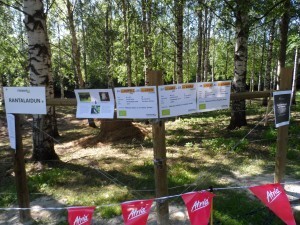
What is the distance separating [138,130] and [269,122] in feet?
14.5

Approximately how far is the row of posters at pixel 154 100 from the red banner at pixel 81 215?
108 centimetres

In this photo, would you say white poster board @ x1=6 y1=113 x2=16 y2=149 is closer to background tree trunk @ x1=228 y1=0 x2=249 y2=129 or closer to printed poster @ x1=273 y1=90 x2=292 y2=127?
printed poster @ x1=273 y1=90 x2=292 y2=127

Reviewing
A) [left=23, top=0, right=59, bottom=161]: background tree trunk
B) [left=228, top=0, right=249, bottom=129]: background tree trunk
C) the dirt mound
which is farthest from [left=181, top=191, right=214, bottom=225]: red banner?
[left=228, top=0, right=249, bottom=129]: background tree trunk

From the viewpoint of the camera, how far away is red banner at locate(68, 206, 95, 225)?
10.8ft

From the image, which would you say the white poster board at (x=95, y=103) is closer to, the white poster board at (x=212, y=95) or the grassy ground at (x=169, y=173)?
the white poster board at (x=212, y=95)

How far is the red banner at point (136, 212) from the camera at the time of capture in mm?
3150

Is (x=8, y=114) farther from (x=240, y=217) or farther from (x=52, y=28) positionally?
(x=52, y=28)

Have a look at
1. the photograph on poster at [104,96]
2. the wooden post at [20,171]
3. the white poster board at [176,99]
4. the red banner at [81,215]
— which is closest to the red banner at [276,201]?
the white poster board at [176,99]

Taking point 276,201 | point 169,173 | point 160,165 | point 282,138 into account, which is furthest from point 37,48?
point 276,201

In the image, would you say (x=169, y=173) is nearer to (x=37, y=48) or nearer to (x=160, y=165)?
(x=160, y=165)

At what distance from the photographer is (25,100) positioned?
4.16m

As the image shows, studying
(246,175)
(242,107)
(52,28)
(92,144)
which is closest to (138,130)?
(92,144)

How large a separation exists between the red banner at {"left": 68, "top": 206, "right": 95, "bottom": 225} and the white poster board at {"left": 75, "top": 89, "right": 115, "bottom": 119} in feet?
3.50

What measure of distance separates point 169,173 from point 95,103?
105 inches
